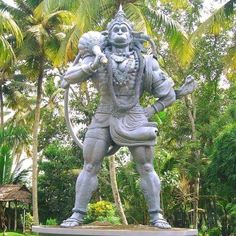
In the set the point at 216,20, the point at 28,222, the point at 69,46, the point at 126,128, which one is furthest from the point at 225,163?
the point at 28,222

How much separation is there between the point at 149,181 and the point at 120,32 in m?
1.67

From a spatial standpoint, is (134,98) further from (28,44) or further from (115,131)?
(28,44)

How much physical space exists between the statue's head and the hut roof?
14.6 m

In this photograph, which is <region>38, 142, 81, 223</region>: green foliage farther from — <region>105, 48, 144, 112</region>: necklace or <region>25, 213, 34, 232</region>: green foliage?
<region>105, 48, 144, 112</region>: necklace

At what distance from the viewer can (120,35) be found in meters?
5.95

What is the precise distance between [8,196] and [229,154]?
365 inches

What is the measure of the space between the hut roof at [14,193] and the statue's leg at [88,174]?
1439 centimetres

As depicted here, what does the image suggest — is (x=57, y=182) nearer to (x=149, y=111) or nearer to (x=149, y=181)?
(x=149, y=111)

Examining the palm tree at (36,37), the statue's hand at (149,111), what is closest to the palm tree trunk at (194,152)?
the palm tree at (36,37)

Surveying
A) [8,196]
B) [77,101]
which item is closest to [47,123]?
[77,101]

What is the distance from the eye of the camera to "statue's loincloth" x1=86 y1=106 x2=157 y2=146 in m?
5.72

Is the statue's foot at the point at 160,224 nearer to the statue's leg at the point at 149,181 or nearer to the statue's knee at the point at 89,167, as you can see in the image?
the statue's leg at the point at 149,181

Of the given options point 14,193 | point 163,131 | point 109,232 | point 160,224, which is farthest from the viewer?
point 163,131

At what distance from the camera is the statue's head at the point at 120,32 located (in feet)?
19.5
